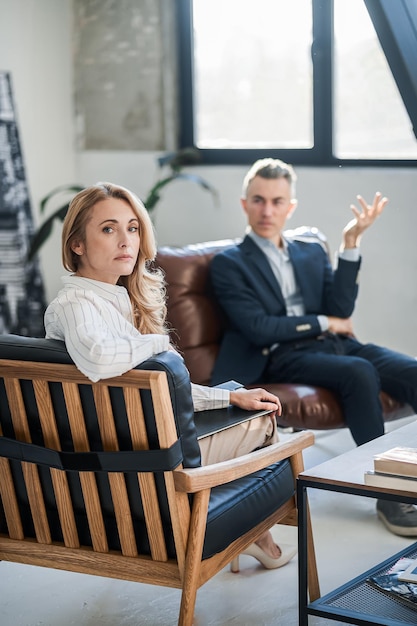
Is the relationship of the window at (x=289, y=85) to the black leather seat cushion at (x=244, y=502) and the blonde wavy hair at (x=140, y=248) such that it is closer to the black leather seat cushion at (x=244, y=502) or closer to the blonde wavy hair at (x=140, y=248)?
the blonde wavy hair at (x=140, y=248)

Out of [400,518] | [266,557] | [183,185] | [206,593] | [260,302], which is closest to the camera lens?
[206,593]

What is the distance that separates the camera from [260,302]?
3812 mm

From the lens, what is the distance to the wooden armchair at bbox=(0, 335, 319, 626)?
2172 millimetres

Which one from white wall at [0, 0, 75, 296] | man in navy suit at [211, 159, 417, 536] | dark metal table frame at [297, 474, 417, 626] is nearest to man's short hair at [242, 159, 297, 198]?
man in navy suit at [211, 159, 417, 536]

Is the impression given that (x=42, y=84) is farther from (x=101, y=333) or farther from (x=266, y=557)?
(x=101, y=333)

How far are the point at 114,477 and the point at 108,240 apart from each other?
64cm

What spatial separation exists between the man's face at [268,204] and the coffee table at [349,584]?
5.14 feet

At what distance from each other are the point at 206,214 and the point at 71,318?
3.36 m

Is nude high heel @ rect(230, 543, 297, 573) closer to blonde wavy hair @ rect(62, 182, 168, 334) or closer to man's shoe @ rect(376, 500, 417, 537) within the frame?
man's shoe @ rect(376, 500, 417, 537)

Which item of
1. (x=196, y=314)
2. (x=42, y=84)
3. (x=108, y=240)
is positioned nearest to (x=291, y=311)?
(x=196, y=314)

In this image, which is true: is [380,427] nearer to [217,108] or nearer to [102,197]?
[102,197]

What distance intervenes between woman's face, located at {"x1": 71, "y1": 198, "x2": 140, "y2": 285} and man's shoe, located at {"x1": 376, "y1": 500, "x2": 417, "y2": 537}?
132 centimetres

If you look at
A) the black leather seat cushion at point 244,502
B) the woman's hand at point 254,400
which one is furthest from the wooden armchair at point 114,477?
the woman's hand at point 254,400

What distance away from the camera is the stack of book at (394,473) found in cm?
220
